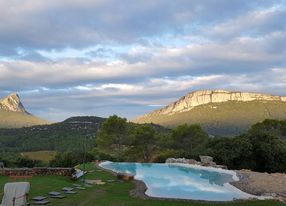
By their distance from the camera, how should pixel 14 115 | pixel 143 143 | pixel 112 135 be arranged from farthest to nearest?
1. pixel 14 115
2. pixel 112 135
3. pixel 143 143

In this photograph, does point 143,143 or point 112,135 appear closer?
point 143,143

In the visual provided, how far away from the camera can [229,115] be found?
9369 centimetres

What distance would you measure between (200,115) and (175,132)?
5321 cm

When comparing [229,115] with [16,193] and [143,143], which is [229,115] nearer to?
[143,143]

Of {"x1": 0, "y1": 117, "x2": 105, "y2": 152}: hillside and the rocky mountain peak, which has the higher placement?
the rocky mountain peak

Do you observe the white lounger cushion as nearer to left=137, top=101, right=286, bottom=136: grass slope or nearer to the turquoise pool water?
the turquoise pool water

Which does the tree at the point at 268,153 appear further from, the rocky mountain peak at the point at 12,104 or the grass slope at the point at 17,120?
the rocky mountain peak at the point at 12,104

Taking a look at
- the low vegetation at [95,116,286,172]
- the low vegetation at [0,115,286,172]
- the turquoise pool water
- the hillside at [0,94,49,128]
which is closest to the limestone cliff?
the hillside at [0,94,49,128]

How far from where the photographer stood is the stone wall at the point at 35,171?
2030cm

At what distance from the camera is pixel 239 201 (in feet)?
46.5

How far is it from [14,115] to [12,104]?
494 inches

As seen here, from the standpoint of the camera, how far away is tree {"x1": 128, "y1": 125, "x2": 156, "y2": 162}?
4353cm

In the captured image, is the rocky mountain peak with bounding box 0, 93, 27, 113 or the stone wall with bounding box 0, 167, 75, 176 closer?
the stone wall with bounding box 0, 167, 75, 176

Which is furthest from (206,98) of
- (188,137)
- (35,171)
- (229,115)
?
(35,171)
